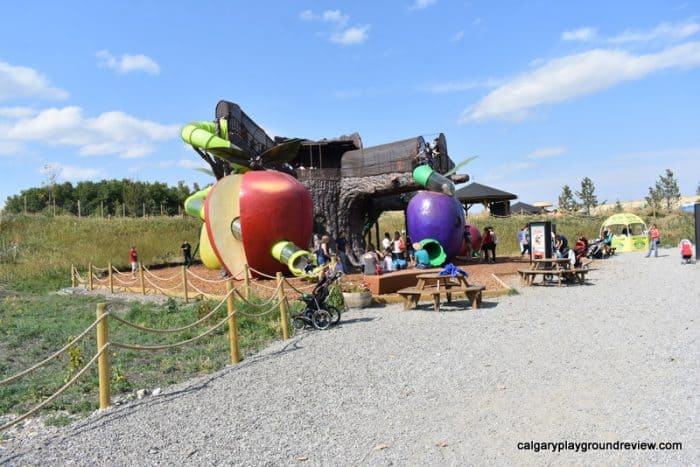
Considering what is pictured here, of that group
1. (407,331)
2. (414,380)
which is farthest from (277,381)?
(407,331)

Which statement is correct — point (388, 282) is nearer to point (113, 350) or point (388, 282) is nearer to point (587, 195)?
point (113, 350)

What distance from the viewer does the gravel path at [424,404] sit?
397 centimetres

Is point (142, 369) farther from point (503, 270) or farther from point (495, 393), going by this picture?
point (503, 270)

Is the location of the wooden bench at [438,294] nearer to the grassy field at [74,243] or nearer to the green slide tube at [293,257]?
the green slide tube at [293,257]

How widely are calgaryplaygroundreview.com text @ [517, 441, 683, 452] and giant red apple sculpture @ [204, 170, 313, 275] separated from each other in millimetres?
10907

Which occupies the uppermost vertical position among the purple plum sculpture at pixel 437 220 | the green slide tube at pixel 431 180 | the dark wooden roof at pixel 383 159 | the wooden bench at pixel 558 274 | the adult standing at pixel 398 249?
the dark wooden roof at pixel 383 159

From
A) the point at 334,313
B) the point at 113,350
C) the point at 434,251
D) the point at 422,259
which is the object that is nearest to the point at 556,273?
the point at 422,259

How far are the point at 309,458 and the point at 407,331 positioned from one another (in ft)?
14.6

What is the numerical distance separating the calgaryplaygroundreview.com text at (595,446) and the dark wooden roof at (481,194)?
33.8 metres

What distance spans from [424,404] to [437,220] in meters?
13.0

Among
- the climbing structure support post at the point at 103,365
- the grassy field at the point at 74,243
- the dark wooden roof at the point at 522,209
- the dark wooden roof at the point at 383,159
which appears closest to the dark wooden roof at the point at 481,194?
the dark wooden roof at the point at 522,209

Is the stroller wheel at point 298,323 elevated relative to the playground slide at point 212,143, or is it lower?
lower

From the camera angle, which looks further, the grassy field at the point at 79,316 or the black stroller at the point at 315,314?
the black stroller at the point at 315,314

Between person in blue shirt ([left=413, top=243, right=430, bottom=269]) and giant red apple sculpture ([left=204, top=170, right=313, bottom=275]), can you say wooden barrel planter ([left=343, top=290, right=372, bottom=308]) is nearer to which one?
giant red apple sculpture ([left=204, top=170, right=313, bottom=275])
